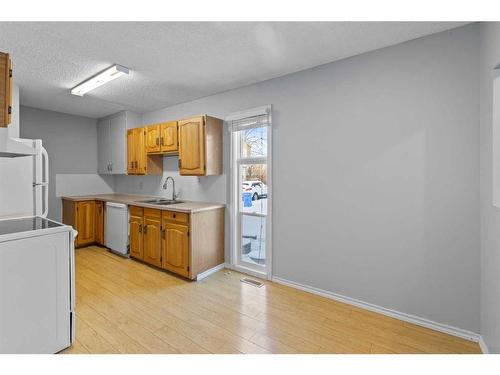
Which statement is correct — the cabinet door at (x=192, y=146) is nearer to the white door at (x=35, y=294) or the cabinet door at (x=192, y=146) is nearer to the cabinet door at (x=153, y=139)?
the cabinet door at (x=153, y=139)

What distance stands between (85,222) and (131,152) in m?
1.45

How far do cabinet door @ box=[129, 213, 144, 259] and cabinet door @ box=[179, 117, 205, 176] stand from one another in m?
0.98

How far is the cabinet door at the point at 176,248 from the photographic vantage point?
9.87 ft

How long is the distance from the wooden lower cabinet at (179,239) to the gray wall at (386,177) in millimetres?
867

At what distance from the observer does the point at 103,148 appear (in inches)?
195

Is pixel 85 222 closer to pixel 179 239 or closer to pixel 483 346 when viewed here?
pixel 179 239

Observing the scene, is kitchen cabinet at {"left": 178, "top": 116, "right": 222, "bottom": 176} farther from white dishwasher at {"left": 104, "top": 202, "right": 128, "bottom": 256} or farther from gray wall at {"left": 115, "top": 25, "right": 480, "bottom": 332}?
white dishwasher at {"left": 104, "top": 202, "right": 128, "bottom": 256}

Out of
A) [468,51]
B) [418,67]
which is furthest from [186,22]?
[468,51]

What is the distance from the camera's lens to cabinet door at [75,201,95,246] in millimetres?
4242

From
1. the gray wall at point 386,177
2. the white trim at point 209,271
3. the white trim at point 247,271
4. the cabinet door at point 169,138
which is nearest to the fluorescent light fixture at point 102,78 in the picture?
the cabinet door at point 169,138

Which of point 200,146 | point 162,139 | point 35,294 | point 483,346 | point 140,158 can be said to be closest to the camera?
point 35,294

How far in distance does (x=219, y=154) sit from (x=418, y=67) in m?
2.33

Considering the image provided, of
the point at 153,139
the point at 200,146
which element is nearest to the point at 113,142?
the point at 153,139

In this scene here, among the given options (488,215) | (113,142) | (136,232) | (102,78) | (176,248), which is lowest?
(176,248)
